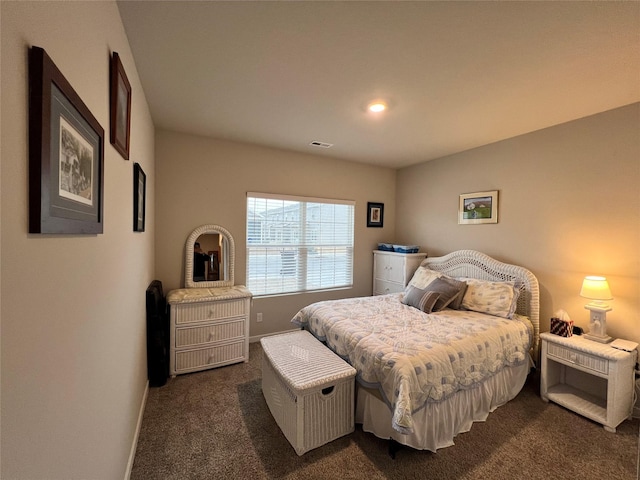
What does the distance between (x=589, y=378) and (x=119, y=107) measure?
419cm

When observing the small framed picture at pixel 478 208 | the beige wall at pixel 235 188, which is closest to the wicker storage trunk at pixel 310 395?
the beige wall at pixel 235 188

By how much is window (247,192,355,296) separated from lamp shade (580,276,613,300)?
2723 millimetres

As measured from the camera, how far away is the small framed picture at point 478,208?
3.29 metres

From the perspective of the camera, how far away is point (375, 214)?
457 cm

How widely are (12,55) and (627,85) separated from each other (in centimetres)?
332

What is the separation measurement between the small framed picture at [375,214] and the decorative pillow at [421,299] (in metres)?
1.61

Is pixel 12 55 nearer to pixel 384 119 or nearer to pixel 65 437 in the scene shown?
pixel 65 437

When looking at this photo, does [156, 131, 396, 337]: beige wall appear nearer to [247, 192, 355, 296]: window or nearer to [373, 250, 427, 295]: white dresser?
[247, 192, 355, 296]: window

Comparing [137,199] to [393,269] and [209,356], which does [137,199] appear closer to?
[209,356]

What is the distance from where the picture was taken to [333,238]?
4.24m

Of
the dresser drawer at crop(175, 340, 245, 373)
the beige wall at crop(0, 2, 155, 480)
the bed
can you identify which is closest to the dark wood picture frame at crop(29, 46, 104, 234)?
the beige wall at crop(0, 2, 155, 480)

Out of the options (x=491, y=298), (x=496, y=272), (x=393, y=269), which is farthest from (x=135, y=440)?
(x=496, y=272)

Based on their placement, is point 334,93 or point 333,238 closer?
point 334,93

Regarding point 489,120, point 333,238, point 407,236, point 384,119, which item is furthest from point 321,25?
point 407,236
